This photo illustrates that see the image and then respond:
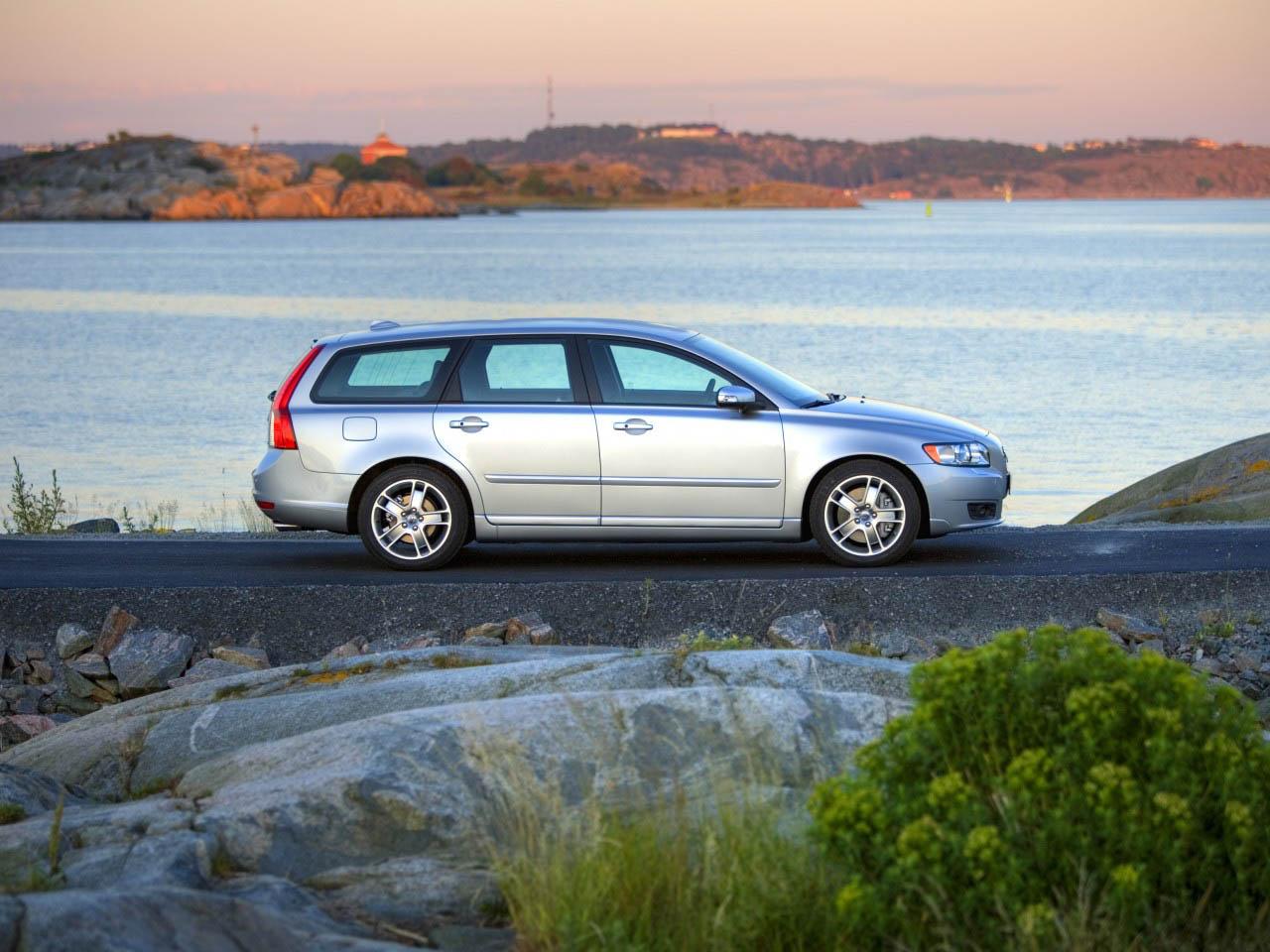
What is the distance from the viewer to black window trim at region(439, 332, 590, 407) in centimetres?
1173

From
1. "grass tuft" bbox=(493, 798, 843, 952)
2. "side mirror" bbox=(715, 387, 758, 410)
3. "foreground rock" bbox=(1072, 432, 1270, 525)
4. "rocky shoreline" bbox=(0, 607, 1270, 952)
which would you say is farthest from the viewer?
"foreground rock" bbox=(1072, 432, 1270, 525)

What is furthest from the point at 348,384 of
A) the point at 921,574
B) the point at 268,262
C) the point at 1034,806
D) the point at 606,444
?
the point at 268,262

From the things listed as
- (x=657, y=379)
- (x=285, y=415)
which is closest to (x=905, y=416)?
(x=657, y=379)

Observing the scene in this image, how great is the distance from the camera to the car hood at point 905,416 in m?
11.8

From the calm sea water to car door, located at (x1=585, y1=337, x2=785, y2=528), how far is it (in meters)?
11.8

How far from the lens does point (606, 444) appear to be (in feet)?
38.0

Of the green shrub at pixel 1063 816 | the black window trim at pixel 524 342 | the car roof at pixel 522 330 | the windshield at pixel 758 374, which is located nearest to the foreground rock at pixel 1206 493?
the windshield at pixel 758 374

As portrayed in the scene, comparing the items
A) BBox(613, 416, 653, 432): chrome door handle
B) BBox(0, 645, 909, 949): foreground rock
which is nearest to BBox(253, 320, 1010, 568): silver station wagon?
BBox(613, 416, 653, 432): chrome door handle

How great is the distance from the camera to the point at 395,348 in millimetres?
11953

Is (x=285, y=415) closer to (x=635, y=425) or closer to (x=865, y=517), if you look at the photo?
(x=635, y=425)

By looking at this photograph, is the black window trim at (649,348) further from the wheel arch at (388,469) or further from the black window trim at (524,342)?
the wheel arch at (388,469)

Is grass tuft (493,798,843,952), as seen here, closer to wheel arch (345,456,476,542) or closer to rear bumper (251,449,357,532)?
wheel arch (345,456,476,542)

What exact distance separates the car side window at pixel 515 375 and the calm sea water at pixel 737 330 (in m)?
11.5

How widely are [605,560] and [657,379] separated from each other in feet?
5.33
